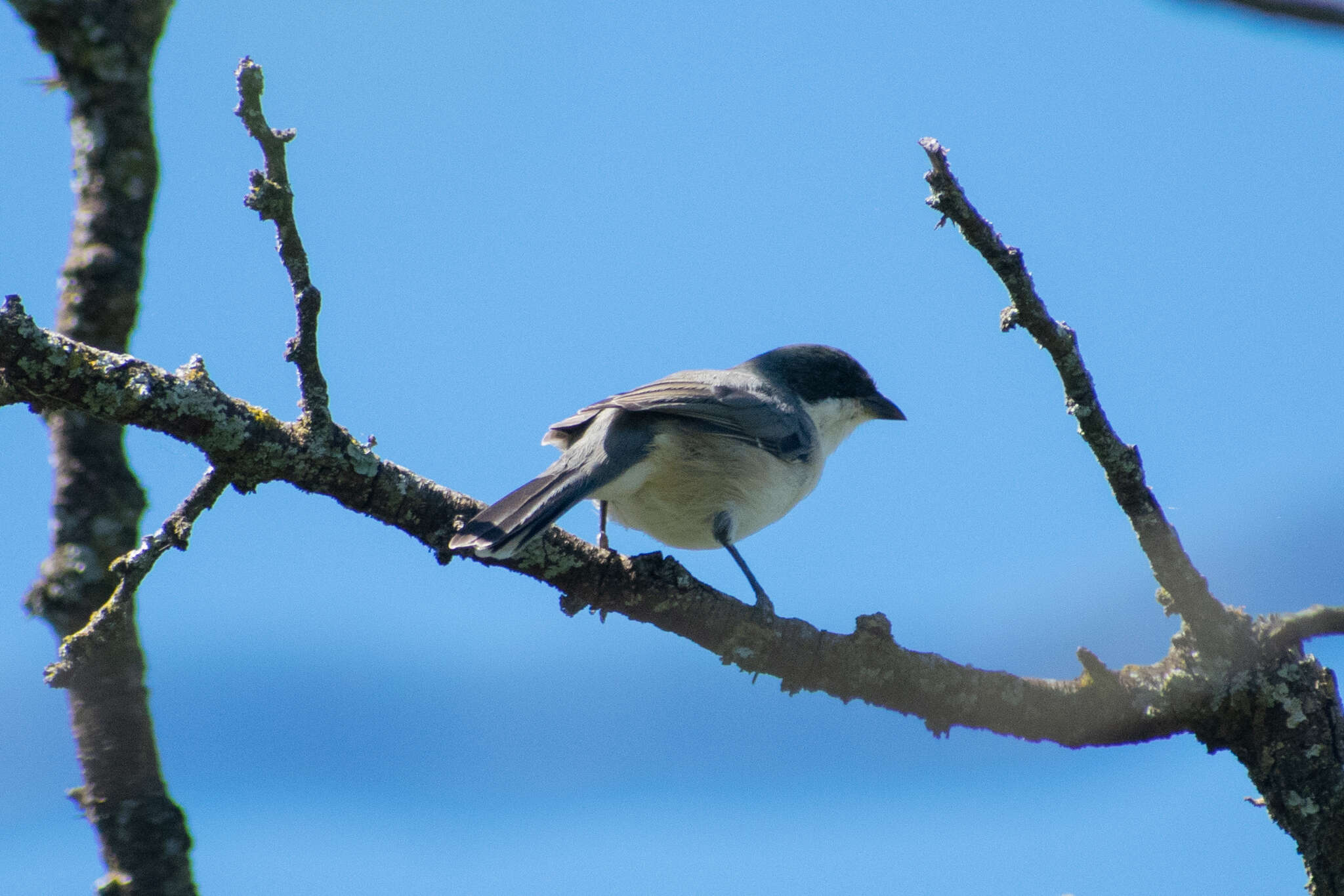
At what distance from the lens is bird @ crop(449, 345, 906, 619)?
4562 mm

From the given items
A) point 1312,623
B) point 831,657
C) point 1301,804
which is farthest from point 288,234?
point 1301,804

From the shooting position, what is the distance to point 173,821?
3393 millimetres

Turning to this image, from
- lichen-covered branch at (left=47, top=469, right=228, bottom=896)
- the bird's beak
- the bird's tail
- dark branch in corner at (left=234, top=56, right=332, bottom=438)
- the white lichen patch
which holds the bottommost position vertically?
the white lichen patch

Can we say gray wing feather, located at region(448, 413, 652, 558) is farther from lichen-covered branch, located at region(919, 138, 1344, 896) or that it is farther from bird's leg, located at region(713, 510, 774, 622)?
lichen-covered branch, located at region(919, 138, 1344, 896)

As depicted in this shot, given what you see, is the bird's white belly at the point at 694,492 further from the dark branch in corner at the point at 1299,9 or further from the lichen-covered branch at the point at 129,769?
the dark branch in corner at the point at 1299,9

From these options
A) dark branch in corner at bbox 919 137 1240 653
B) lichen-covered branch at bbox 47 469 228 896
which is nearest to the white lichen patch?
dark branch in corner at bbox 919 137 1240 653

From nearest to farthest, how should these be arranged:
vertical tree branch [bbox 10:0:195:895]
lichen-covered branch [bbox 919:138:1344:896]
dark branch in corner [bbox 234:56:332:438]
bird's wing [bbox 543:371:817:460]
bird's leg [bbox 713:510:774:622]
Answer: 1. dark branch in corner [bbox 234:56:332:438]
2. vertical tree branch [bbox 10:0:195:895]
3. lichen-covered branch [bbox 919:138:1344:896]
4. bird's leg [bbox 713:510:774:622]
5. bird's wing [bbox 543:371:817:460]

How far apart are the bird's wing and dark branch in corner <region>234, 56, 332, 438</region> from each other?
67.7 inches

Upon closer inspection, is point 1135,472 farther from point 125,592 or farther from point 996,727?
point 125,592

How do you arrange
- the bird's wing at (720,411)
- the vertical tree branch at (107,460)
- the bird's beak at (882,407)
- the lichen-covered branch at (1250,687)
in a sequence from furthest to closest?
1. the bird's beak at (882,407)
2. the bird's wing at (720,411)
3. the lichen-covered branch at (1250,687)
4. the vertical tree branch at (107,460)

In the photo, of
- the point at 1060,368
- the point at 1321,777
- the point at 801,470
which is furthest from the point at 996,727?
the point at 801,470

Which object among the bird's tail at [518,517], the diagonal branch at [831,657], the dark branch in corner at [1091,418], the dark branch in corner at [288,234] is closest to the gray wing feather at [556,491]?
the bird's tail at [518,517]

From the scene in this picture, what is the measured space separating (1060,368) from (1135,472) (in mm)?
474

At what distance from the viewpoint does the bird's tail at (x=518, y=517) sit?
345 centimetres
